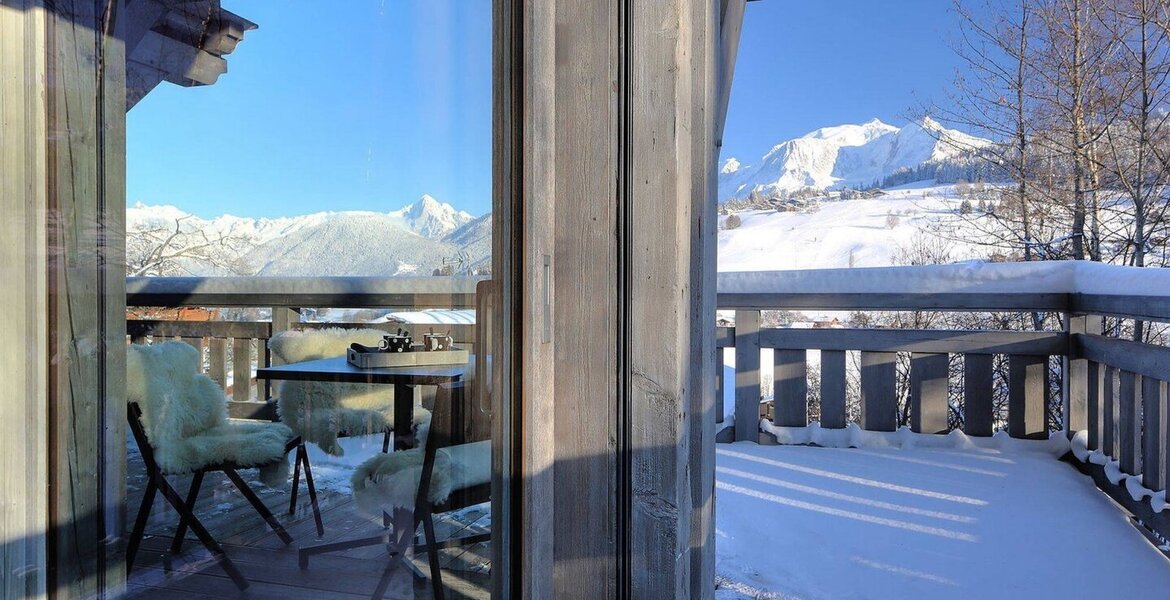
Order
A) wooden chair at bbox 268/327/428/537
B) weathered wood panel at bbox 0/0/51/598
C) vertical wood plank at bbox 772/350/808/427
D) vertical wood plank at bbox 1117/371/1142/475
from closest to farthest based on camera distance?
weathered wood panel at bbox 0/0/51/598 < wooden chair at bbox 268/327/428/537 < vertical wood plank at bbox 1117/371/1142/475 < vertical wood plank at bbox 772/350/808/427

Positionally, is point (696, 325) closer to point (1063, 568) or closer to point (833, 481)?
point (1063, 568)

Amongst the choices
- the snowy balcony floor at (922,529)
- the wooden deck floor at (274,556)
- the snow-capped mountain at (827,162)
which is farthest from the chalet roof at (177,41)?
the snow-capped mountain at (827,162)

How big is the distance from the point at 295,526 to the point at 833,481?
116 inches

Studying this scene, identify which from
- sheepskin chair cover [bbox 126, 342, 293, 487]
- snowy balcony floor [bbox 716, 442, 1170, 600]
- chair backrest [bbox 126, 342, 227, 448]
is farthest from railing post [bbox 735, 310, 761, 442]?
chair backrest [bbox 126, 342, 227, 448]

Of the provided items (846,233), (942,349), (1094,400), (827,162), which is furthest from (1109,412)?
(827,162)

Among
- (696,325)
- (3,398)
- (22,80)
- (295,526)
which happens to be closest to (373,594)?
(295,526)

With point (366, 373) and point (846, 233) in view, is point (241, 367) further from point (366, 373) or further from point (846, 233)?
point (846, 233)

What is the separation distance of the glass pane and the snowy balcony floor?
1588 mm

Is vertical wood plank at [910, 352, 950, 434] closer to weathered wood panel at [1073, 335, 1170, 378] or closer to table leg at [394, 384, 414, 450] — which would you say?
weathered wood panel at [1073, 335, 1170, 378]

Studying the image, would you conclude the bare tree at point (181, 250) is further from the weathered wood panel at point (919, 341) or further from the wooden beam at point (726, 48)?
the weathered wood panel at point (919, 341)

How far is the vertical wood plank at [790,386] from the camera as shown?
382cm

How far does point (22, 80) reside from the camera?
517 millimetres

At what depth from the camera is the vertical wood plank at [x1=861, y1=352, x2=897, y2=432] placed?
12.2 feet

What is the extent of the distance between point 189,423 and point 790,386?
3442 millimetres
